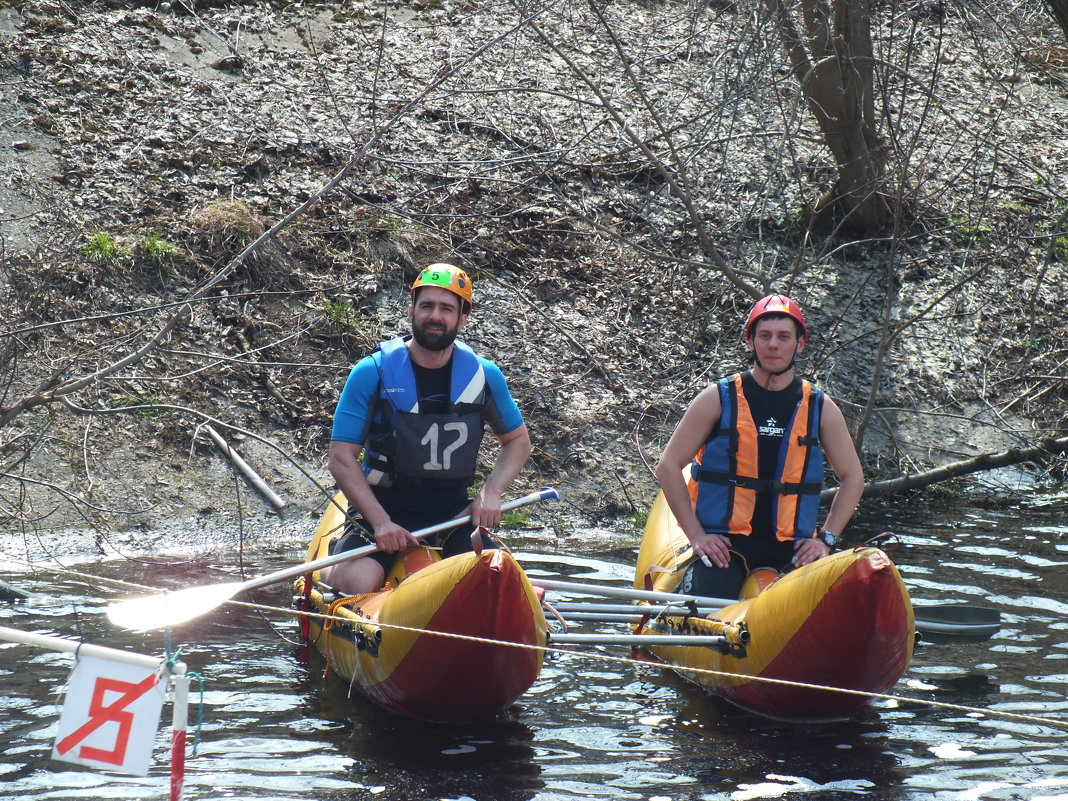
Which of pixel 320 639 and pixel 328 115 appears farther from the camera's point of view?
pixel 328 115

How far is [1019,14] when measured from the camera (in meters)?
10.3

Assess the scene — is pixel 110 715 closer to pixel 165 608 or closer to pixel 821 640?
pixel 165 608

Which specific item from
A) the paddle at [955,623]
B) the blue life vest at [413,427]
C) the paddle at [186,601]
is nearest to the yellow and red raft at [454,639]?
the paddle at [186,601]

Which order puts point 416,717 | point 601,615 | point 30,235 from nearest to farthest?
point 416,717 → point 601,615 → point 30,235

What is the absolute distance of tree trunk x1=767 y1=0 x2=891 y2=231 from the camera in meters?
7.50

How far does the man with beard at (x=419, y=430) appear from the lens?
5.18 m

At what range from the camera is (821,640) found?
4.32m

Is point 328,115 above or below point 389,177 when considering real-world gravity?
above

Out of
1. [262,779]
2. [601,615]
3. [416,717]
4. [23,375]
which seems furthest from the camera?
[23,375]

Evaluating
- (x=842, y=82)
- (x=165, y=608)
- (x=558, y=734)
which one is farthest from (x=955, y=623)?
(x=842, y=82)

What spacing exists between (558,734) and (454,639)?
25.8 inches

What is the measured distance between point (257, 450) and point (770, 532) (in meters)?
3.86

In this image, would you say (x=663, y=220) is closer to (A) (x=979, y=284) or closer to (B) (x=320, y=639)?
(A) (x=979, y=284)

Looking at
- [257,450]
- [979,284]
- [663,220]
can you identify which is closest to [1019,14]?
[979,284]
